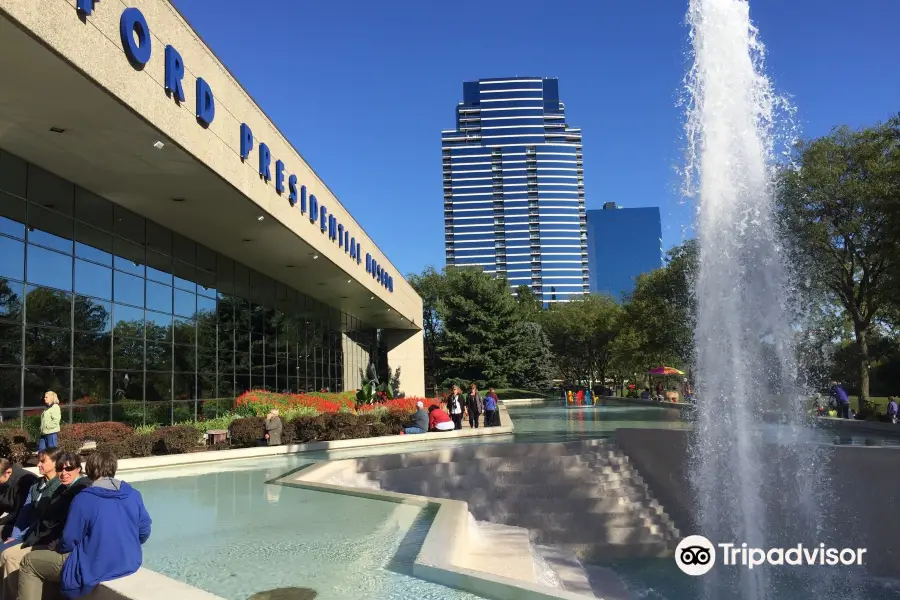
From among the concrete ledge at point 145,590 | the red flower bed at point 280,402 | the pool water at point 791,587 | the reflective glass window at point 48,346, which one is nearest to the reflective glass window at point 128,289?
the reflective glass window at point 48,346

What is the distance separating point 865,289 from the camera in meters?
25.5

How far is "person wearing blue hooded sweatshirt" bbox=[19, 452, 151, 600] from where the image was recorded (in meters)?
4.70

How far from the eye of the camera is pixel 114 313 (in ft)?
57.4

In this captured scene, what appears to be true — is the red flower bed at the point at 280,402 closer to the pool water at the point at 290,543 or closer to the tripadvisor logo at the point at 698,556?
the pool water at the point at 290,543

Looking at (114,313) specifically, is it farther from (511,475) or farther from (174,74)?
(511,475)

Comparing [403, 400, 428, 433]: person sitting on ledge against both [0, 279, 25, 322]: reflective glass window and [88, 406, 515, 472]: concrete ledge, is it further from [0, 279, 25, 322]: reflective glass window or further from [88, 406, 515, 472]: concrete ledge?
[0, 279, 25, 322]: reflective glass window

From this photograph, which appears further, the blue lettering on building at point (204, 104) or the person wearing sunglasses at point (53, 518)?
the blue lettering on building at point (204, 104)

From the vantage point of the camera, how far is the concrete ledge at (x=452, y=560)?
5.11 meters

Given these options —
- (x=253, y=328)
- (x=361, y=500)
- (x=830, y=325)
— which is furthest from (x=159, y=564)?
(x=830, y=325)

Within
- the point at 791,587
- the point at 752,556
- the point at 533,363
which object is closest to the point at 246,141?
the point at 752,556

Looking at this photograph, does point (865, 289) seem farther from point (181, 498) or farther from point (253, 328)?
point (181, 498)

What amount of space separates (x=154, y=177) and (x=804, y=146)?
72.9ft

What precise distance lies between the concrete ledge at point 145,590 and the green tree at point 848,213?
21848 millimetres

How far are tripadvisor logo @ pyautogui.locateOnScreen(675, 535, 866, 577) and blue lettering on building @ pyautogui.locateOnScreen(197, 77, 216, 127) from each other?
1155cm
